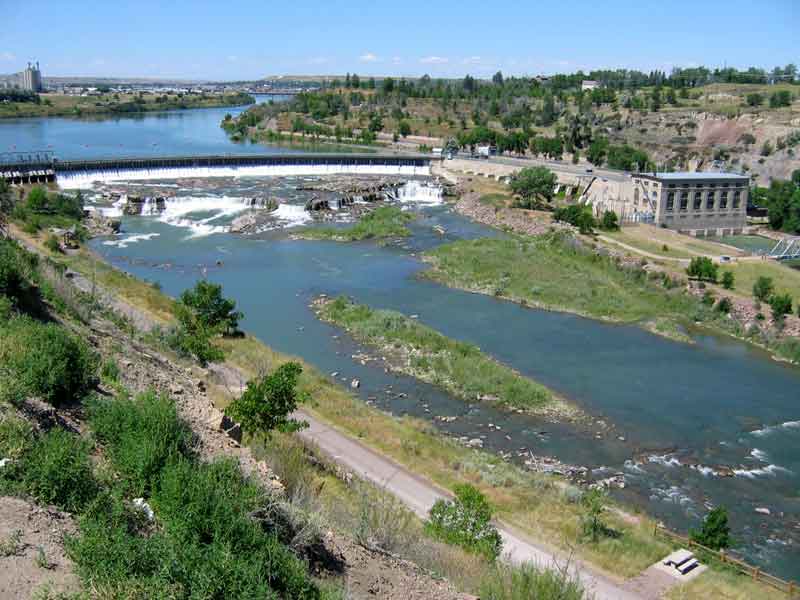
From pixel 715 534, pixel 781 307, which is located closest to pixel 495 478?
pixel 715 534

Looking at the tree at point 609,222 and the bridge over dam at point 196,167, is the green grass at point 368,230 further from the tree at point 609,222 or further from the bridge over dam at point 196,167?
the bridge over dam at point 196,167

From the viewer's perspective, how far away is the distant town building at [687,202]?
4709cm

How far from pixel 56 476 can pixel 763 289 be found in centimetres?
3256

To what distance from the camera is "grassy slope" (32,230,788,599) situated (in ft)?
45.6

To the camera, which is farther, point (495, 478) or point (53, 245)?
point (53, 245)

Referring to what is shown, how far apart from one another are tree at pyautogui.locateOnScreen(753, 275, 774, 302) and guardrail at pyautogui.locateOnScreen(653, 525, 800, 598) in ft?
68.8

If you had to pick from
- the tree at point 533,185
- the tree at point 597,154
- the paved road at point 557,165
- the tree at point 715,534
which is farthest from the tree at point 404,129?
the tree at point 715,534

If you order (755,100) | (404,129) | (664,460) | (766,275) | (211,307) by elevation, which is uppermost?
(755,100)

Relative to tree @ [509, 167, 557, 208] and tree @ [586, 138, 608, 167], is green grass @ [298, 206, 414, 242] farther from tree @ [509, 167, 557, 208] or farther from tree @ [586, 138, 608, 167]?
tree @ [586, 138, 608, 167]

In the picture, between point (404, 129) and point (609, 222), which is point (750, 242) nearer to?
point (609, 222)

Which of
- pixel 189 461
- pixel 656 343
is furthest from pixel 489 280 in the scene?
pixel 189 461

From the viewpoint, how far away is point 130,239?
4288 centimetres

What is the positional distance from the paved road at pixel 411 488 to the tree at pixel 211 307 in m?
7.85

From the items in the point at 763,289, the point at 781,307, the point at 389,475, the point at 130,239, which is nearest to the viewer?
the point at 389,475
